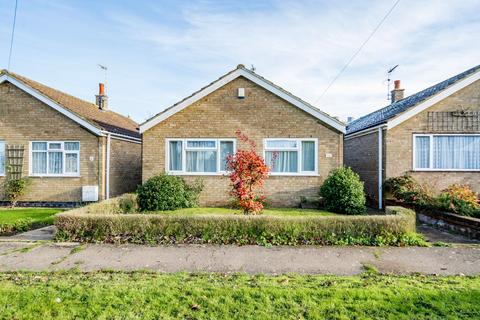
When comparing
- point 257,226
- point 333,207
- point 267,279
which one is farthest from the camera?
point 333,207

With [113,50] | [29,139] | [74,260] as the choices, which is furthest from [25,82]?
[74,260]

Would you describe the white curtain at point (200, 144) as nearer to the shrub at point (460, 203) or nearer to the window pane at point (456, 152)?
the shrub at point (460, 203)

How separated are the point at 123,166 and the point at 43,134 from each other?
388 centimetres

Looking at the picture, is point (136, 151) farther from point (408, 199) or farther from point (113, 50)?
point (408, 199)

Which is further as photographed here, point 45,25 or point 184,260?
point 45,25

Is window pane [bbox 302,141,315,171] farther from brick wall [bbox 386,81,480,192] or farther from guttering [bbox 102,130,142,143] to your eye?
guttering [bbox 102,130,142,143]

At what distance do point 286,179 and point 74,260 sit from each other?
8683mm

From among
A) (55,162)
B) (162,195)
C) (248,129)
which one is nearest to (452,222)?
(248,129)

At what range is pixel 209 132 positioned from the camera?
1282 cm

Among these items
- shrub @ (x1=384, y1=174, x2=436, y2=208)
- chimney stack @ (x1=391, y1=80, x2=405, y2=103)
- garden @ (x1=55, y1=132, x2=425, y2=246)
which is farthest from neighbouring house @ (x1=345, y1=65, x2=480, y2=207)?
chimney stack @ (x1=391, y1=80, x2=405, y2=103)

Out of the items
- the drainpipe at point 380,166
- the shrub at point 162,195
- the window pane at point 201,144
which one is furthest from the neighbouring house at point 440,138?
the shrub at point 162,195

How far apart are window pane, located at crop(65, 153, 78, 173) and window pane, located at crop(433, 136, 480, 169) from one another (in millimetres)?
16423

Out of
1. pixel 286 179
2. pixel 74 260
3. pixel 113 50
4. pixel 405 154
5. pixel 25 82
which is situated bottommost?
pixel 74 260

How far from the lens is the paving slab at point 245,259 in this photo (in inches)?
217
